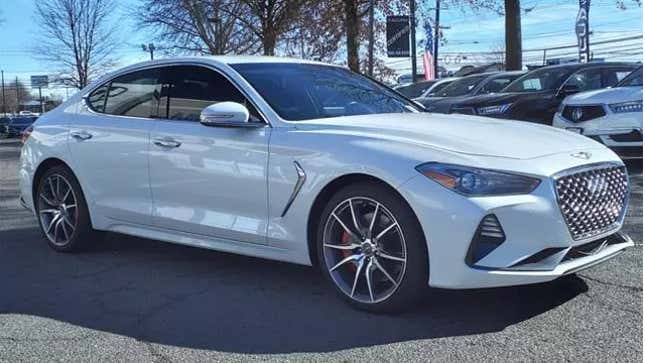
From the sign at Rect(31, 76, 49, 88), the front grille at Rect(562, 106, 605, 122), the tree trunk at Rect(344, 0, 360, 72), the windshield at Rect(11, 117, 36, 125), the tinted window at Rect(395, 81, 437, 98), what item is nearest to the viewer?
the front grille at Rect(562, 106, 605, 122)

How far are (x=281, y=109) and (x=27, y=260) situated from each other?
8.81 ft

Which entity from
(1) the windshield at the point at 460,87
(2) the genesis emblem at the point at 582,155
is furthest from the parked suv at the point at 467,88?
(2) the genesis emblem at the point at 582,155

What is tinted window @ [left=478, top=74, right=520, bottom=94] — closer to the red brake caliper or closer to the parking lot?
the parking lot

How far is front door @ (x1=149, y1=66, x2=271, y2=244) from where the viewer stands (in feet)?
15.7

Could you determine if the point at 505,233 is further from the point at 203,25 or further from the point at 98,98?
the point at 203,25

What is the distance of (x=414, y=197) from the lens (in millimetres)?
4016

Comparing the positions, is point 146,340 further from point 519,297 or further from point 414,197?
point 519,297

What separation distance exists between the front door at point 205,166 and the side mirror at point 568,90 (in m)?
7.36

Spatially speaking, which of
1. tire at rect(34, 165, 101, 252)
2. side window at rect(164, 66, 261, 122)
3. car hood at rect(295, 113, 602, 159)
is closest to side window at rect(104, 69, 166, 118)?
side window at rect(164, 66, 261, 122)

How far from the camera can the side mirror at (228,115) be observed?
4758mm

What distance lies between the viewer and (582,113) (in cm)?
1015

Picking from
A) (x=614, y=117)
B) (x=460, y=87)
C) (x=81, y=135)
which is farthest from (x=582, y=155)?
(x=460, y=87)

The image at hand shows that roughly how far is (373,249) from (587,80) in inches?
328

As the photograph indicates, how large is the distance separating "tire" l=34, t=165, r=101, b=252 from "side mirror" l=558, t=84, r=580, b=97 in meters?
7.63
